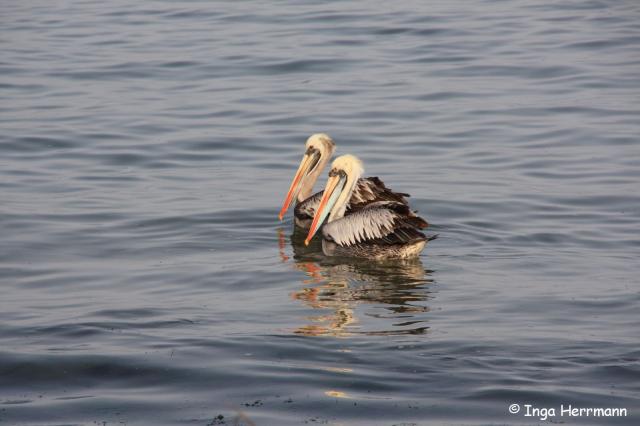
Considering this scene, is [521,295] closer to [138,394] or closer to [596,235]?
[596,235]

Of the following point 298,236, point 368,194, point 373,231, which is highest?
point 368,194

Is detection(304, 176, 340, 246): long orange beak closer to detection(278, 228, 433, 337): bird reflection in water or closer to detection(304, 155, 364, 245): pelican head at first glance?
detection(304, 155, 364, 245): pelican head

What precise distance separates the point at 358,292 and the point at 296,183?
2.67 m

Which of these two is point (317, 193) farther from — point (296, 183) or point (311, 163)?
point (311, 163)

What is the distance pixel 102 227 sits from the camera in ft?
32.7

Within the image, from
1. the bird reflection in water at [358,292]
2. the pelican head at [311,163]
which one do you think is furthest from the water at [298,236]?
the pelican head at [311,163]

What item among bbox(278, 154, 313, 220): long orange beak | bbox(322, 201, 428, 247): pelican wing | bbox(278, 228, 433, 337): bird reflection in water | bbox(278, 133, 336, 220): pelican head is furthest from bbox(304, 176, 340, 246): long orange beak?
bbox(278, 133, 336, 220): pelican head

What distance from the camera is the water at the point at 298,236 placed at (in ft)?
19.8

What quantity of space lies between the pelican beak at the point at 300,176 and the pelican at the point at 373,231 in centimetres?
68

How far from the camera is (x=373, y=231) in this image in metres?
9.32

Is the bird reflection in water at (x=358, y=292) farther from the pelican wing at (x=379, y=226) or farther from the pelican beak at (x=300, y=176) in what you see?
the pelican beak at (x=300, y=176)

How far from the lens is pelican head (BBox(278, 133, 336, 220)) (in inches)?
A: 431

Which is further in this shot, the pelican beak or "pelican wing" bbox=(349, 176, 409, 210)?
the pelican beak

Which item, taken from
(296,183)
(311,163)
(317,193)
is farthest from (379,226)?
(311,163)
